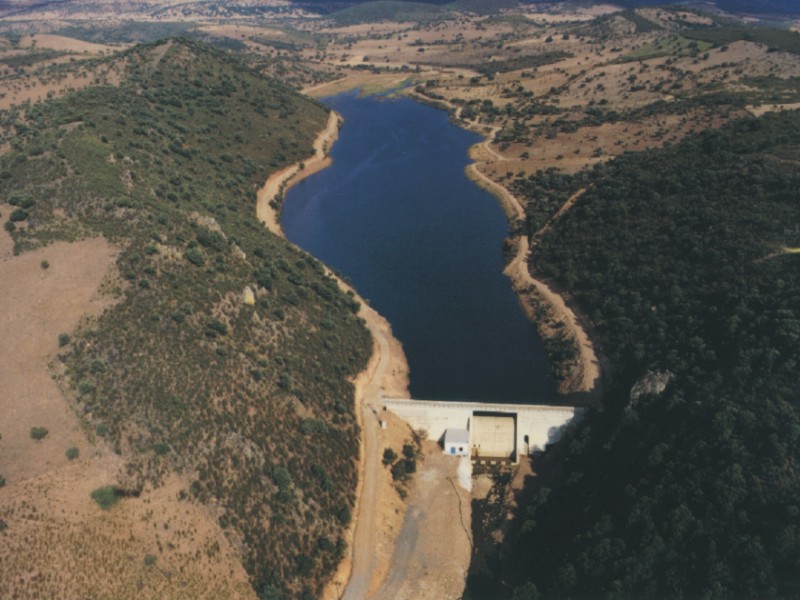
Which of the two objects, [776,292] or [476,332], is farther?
[476,332]

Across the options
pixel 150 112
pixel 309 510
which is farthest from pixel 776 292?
pixel 150 112

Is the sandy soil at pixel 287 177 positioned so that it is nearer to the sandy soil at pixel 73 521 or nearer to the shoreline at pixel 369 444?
the shoreline at pixel 369 444

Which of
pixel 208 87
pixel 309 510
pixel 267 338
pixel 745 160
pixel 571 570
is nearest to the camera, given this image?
pixel 571 570

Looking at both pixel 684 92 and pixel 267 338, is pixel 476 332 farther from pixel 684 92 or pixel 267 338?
pixel 684 92

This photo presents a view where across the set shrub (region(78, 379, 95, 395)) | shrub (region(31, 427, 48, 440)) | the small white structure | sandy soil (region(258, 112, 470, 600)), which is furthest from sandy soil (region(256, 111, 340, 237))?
shrub (region(31, 427, 48, 440))

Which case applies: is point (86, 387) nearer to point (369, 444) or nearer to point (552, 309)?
point (369, 444)

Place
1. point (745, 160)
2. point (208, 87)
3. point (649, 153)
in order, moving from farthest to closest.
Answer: point (208, 87) < point (649, 153) < point (745, 160)

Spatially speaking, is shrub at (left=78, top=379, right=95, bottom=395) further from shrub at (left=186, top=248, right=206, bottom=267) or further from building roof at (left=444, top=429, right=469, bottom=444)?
building roof at (left=444, top=429, right=469, bottom=444)
